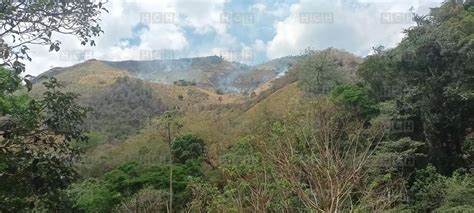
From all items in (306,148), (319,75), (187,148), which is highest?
(319,75)

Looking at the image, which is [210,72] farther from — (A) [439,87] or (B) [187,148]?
(A) [439,87]

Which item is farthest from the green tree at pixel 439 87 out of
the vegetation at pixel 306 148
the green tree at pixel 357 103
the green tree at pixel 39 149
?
the green tree at pixel 39 149

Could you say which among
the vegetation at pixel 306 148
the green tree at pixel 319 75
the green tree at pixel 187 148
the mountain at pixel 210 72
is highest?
the mountain at pixel 210 72

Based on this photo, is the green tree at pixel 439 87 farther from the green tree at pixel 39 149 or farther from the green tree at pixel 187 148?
the green tree at pixel 39 149

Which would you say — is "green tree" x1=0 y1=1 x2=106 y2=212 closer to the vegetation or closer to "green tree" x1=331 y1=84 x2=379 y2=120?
the vegetation

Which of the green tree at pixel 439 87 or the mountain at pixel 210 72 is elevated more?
the mountain at pixel 210 72

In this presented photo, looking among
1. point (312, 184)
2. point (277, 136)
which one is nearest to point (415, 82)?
point (277, 136)

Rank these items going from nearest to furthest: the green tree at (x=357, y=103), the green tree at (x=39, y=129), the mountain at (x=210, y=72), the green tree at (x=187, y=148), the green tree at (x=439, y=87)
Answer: the green tree at (x=39, y=129) → the green tree at (x=439, y=87) → the green tree at (x=357, y=103) → the green tree at (x=187, y=148) → the mountain at (x=210, y=72)

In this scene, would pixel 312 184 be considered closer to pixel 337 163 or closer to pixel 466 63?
pixel 337 163

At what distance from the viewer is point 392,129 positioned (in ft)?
54.7

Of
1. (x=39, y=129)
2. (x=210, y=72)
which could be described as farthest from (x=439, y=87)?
(x=210, y=72)

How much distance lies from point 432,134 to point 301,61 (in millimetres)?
11561

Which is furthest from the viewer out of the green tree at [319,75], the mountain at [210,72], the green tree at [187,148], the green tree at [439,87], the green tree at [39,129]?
the mountain at [210,72]

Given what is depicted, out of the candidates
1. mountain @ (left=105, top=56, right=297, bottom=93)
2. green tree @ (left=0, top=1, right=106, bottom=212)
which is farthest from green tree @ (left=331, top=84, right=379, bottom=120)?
mountain @ (left=105, top=56, right=297, bottom=93)
